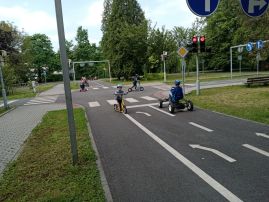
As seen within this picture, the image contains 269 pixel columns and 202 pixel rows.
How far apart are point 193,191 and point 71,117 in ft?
9.13

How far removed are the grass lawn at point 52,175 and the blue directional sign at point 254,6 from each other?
384 cm

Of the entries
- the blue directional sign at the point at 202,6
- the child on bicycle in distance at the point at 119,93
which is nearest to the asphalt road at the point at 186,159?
the blue directional sign at the point at 202,6

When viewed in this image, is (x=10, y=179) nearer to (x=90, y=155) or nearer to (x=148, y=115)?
(x=90, y=155)

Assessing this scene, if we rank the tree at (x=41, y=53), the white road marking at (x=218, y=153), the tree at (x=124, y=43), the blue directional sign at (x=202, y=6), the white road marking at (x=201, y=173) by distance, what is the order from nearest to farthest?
the white road marking at (x=201, y=173) < the blue directional sign at (x=202, y=6) < the white road marking at (x=218, y=153) < the tree at (x=124, y=43) < the tree at (x=41, y=53)

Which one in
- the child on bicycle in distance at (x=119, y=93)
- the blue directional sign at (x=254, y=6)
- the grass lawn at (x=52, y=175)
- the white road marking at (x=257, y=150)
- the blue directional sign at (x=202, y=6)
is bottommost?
the grass lawn at (x=52, y=175)

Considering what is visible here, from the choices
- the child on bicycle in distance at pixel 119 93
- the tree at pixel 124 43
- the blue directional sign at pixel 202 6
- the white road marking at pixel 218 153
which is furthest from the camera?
→ the tree at pixel 124 43

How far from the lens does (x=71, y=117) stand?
567cm

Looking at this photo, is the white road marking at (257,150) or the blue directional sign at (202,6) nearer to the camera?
the blue directional sign at (202,6)

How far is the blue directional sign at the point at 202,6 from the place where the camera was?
16.1 feet

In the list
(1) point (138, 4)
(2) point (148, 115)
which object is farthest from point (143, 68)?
(2) point (148, 115)

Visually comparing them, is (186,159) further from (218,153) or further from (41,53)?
(41,53)

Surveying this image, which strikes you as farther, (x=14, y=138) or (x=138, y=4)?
(x=138, y=4)

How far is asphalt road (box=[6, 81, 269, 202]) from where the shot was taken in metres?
4.39

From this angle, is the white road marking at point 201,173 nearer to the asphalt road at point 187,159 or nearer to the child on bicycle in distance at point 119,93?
the asphalt road at point 187,159
